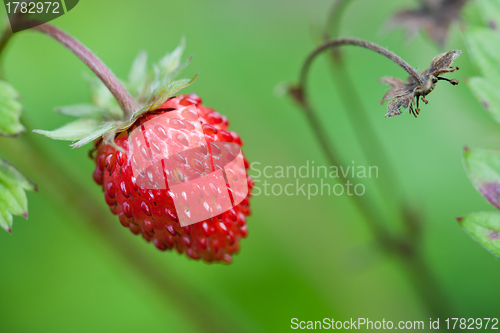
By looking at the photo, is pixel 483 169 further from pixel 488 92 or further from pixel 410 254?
pixel 410 254

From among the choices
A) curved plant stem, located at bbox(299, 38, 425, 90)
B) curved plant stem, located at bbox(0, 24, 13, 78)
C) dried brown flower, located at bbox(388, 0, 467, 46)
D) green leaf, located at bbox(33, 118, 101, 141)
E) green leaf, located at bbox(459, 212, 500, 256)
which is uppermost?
dried brown flower, located at bbox(388, 0, 467, 46)

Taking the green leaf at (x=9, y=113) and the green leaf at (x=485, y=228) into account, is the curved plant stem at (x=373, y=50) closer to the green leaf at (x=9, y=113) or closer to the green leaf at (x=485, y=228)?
the green leaf at (x=485, y=228)

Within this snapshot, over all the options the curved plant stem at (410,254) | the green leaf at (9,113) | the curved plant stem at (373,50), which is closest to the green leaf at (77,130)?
the green leaf at (9,113)

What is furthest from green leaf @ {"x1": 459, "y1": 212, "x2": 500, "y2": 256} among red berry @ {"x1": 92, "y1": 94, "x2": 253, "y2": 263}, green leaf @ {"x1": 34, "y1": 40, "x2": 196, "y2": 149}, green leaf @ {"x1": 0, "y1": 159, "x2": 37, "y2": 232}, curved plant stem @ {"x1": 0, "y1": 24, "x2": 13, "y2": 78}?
curved plant stem @ {"x1": 0, "y1": 24, "x2": 13, "y2": 78}

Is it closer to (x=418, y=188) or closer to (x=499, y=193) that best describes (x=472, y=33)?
(x=499, y=193)

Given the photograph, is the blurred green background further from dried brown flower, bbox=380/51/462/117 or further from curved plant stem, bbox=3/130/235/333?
dried brown flower, bbox=380/51/462/117


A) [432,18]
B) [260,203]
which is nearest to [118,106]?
[432,18]

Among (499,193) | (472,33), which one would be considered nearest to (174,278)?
(499,193)
